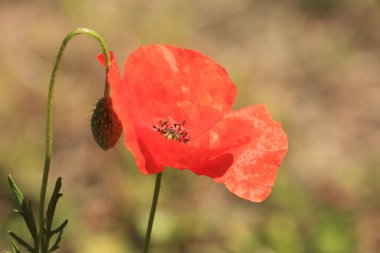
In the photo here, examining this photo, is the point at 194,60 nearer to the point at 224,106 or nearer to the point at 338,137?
the point at 224,106

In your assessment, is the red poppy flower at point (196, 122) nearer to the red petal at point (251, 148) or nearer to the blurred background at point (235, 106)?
the red petal at point (251, 148)

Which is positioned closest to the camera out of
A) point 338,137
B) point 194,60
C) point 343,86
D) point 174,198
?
point 194,60

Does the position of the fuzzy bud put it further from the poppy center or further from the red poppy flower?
the poppy center

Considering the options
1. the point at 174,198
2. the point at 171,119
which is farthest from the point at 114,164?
the point at 171,119

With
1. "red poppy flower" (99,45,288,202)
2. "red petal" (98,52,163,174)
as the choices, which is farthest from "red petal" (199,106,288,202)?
"red petal" (98,52,163,174)

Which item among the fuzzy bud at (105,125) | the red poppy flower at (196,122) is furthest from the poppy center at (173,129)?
the fuzzy bud at (105,125)

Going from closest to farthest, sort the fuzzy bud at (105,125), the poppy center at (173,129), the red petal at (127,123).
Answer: the red petal at (127,123)
the fuzzy bud at (105,125)
the poppy center at (173,129)

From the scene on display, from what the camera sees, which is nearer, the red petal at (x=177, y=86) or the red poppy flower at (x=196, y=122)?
the red poppy flower at (x=196, y=122)

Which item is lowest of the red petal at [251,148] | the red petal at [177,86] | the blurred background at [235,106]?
the blurred background at [235,106]
